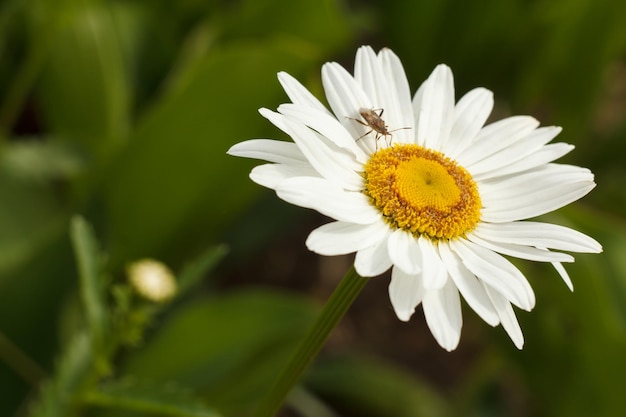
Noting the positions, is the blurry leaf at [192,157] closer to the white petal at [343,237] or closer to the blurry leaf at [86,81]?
the blurry leaf at [86,81]

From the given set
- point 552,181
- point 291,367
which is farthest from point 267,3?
point 291,367

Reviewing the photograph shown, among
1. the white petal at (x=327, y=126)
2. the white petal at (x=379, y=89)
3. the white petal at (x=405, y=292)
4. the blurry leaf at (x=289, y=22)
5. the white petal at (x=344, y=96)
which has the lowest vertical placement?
the white petal at (x=405, y=292)

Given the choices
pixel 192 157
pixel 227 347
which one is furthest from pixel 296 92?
pixel 227 347

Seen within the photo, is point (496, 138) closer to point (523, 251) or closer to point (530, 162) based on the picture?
point (530, 162)

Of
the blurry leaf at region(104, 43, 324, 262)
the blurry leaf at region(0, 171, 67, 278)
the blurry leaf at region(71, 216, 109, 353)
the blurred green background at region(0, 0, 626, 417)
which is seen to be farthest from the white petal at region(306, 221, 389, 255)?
the blurry leaf at region(0, 171, 67, 278)

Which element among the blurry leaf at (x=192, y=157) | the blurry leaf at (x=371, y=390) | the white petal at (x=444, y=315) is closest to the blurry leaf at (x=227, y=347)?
the blurry leaf at (x=192, y=157)

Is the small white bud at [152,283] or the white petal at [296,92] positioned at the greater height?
the white petal at [296,92]
